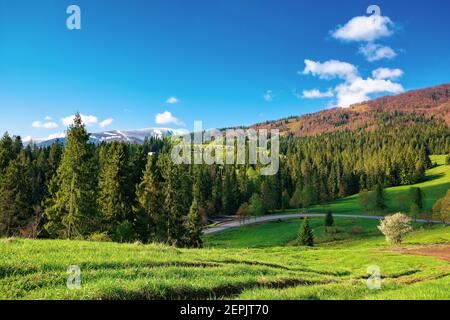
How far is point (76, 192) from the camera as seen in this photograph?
41.8m

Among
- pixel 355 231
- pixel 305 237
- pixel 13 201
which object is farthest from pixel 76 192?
pixel 355 231

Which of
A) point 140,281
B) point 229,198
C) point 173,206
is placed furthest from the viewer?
point 229,198

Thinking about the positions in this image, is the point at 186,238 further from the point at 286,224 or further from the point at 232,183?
the point at 232,183

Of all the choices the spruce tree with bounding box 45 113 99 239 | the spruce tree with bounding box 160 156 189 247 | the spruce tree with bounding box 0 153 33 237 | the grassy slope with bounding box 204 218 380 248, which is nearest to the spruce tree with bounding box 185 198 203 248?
the spruce tree with bounding box 160 156 189 247

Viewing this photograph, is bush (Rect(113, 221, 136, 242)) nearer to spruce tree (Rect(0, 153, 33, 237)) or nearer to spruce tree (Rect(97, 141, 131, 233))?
spruce tree (Rect(97, 141, 131, 233))

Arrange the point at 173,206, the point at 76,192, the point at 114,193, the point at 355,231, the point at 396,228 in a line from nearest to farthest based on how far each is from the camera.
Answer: the point at 76,192
the point at 114,193
the point at 173,206
the point at 396,228
the point at 355,231

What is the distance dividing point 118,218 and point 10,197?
A: 17.9 metres

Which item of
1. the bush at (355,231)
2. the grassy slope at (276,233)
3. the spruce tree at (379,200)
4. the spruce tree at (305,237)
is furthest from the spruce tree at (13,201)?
the spruce tree at (379,200)

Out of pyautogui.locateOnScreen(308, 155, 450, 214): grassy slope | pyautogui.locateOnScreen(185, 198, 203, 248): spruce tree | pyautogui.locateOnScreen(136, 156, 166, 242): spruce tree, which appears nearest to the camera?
pyautogui.locateOnScreen(136, 156, 166, 242): spruce tree

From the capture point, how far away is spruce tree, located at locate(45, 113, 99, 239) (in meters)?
41.6

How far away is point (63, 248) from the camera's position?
Answer: 62.2 feet

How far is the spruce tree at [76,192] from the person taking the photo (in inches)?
1639

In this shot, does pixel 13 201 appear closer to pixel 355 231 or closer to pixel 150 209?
pixel 150 209
